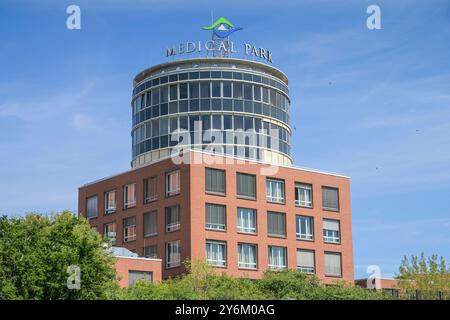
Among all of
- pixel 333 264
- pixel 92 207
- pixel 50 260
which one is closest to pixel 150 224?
pixel 92 207

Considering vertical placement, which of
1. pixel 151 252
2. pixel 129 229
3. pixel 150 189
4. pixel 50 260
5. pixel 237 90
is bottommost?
pixel 50 260

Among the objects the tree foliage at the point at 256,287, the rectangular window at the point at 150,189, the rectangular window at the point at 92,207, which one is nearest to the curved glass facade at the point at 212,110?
the rectangular window at the point at 150,189

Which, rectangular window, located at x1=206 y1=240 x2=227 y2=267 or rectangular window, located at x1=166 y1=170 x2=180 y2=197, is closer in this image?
rectangular window, located at x1=206 y1=240 x2=227 y2=267

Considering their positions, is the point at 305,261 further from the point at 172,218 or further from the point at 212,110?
the point at 212,110

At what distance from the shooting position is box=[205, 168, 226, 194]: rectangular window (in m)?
79.4

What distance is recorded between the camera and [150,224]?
82.6m

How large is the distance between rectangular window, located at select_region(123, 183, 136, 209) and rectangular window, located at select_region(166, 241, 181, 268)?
8.05m

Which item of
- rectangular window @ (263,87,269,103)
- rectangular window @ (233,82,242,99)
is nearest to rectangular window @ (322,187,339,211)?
rectangular window @ (263,87,269,103)

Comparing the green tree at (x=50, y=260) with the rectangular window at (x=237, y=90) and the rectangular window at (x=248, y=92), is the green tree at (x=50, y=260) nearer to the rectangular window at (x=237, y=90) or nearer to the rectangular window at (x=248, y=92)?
the rectangular window at (x=237, y=90)

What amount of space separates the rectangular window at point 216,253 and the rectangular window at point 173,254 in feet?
9.39

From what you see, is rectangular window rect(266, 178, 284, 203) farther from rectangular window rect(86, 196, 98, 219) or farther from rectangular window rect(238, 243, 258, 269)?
rectangular window rect(86, 196, 98, 219)

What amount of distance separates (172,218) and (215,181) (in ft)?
18.5

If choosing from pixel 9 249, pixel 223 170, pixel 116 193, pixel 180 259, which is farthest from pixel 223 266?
pixel 9 249
